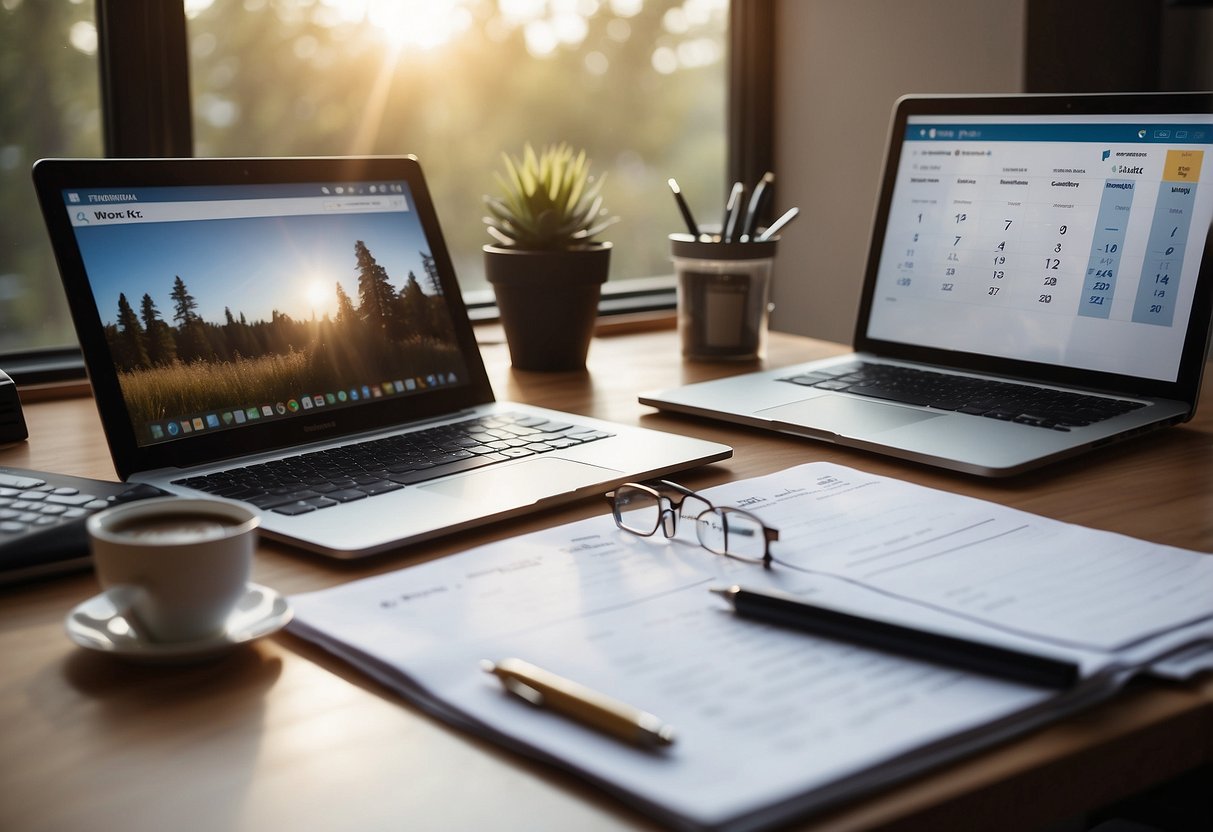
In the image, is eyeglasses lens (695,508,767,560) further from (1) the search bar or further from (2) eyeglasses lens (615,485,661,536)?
(1) the search bar

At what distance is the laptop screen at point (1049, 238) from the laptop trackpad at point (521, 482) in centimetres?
54

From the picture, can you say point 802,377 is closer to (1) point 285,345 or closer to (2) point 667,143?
(1) point 285,345

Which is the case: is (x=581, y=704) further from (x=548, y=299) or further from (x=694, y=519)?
(x=548, y=299)

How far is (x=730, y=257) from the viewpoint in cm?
140

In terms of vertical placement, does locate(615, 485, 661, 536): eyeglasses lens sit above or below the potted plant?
below

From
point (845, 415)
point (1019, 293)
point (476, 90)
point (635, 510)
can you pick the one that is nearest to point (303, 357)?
point (635, 510)

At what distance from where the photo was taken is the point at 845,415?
1.07 m

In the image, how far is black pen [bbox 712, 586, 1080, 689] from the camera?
54 cm

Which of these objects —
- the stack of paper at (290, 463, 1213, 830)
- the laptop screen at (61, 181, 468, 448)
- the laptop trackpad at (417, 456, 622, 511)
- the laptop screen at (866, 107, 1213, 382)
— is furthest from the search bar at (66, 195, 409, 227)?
the laptop screen at (866, 107, 1213, 382)

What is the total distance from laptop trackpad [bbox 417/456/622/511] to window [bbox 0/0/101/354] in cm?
76

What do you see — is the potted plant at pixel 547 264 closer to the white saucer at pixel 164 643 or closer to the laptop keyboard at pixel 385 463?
the laptop keyboard at pixel 385 463

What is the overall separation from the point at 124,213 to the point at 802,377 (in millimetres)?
690

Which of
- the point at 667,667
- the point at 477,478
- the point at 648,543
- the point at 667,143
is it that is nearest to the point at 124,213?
the point at 477,478

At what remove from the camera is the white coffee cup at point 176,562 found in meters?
0.57
